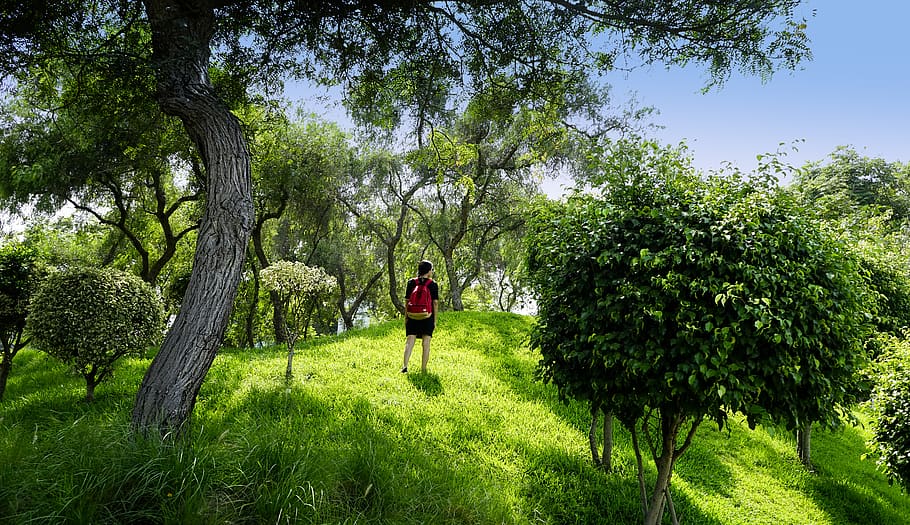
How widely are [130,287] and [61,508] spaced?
550cm

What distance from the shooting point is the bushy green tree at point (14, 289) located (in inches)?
294

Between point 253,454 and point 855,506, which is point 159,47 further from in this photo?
point 855,506

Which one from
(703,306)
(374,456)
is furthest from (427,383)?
(703,306)

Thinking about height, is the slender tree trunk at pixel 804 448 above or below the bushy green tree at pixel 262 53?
below

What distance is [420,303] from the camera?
803cm

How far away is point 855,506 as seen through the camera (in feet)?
22.6

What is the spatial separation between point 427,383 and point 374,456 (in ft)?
12.8

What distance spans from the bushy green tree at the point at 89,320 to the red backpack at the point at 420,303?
4003mm

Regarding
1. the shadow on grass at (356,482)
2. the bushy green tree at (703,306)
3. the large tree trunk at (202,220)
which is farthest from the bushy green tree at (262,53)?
the bushy green tree at (703,306)

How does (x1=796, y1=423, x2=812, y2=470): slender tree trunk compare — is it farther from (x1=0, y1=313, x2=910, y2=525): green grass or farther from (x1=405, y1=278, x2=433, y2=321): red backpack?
(x1=405, y1=278, x2=433, y2=321): red backpack

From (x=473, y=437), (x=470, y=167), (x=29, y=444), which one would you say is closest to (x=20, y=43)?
(x=29, y=444)

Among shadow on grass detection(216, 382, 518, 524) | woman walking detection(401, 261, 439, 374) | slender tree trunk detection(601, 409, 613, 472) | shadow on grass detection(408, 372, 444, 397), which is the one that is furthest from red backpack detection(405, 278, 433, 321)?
slender tree trunk detection(601, 409, 613, 472)

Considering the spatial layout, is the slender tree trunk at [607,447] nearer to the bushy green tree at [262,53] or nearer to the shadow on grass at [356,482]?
the shadow on grass at [356,482]

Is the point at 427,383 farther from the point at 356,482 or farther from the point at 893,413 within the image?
the point at 893,413
